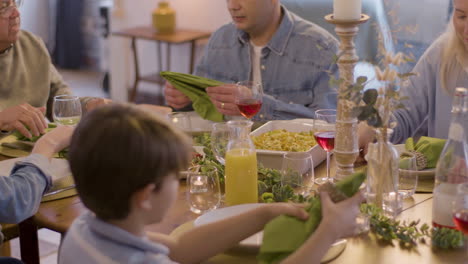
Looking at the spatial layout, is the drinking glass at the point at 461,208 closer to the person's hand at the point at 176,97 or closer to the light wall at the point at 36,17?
the person's hand at the point at 176,97

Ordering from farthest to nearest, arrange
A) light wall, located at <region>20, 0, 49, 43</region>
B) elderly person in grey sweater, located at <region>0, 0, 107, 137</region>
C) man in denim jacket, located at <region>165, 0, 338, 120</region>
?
light wall, located at <region>20, 0, 49, 43</region>
man in denim jacket, located at <region>165, 0, 338, 120</region>
elderly person in grey sweater, located at <region>0, 0, 107, 137</region>

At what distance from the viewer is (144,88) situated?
5.94m

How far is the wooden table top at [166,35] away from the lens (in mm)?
4930

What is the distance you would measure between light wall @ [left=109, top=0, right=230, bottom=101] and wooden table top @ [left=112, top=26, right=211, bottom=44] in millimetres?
134

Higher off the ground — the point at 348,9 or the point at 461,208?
the point at 348,9

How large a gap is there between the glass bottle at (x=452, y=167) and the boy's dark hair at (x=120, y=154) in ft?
2.08

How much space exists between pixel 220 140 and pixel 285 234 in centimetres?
60

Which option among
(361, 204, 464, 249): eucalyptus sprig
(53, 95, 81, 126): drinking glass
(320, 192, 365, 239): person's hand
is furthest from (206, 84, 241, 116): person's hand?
(320, 192, 365, 239): person's hand

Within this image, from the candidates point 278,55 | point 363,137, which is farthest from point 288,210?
point 278,55

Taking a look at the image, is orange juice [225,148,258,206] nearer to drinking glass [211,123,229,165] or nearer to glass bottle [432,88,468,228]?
drinking glass [211,123,229,165]

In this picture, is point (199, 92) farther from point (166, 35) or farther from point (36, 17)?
point (36, 17)

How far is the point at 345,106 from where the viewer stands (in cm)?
163

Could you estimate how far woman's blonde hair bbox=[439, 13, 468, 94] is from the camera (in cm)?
220

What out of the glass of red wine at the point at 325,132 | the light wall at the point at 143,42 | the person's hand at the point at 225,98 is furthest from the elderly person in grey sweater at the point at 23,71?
the light wall at the point at 143,42
